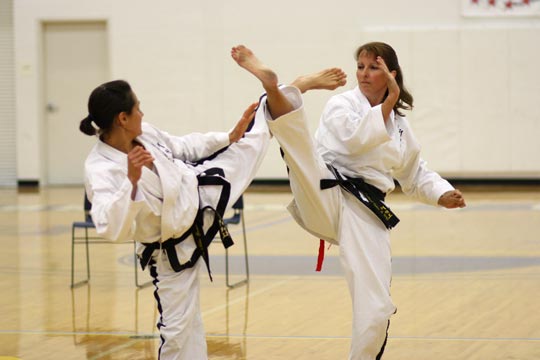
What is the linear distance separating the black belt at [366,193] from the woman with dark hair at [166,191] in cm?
39

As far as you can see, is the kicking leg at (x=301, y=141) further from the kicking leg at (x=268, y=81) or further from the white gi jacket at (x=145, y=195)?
the white gi jacket at (x=145, y=195)

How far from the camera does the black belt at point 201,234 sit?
150 inches

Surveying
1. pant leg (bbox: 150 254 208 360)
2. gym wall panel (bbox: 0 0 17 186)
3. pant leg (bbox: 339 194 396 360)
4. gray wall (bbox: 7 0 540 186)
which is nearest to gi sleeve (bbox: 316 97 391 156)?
pant leg (bbox: 339 194 396 360)

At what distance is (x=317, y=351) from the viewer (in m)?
5.06

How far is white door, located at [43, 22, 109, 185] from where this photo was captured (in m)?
15.7

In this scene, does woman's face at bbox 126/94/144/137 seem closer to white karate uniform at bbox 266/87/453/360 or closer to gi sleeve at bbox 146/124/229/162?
gi sleeve at bbox 146/124/229/162

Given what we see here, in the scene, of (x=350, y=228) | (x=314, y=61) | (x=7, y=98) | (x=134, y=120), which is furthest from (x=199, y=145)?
(x=7, y=98)

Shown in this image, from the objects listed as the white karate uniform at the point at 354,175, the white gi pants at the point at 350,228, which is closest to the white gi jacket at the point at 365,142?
the white karate uniform at the point at 354,175

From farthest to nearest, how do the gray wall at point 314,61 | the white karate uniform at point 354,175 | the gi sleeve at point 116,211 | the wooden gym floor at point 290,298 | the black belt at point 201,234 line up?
the gray wall at point 314,61
the wooden gym floor at point 290,298
the white karate uniform at point 354,175
the black belt at point 201,234
the gi sleeve at point 116,211

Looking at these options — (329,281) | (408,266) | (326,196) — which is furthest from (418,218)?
(326,196)

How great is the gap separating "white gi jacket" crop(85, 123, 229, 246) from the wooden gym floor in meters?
1.50

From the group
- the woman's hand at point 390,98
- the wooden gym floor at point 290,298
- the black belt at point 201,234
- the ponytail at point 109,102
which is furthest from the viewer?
the wooden gym floor at point 290,298

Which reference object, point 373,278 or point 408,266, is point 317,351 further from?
point 408,266

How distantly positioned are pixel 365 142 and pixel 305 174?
32cm
